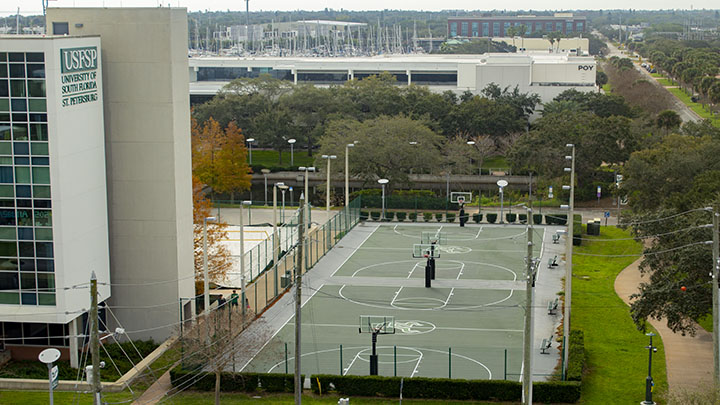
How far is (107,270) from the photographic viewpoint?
133 ft

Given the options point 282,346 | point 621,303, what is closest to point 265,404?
point 282,346

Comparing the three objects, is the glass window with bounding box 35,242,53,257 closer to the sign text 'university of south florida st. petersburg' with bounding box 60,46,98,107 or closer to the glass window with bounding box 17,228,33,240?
the glass window with bounding box 17,228,33,240

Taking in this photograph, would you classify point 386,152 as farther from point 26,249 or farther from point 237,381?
point 237,381

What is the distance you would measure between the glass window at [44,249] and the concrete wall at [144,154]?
4.74 m

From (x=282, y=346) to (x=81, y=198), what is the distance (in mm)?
10025

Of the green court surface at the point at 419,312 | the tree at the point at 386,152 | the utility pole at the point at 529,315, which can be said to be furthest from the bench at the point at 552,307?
the tree at the point at 386,152

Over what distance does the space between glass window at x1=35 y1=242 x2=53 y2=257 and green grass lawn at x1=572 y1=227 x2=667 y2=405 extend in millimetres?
20425

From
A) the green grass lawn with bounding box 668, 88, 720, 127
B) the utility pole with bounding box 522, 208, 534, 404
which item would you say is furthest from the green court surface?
the green grass lawn with bounding box 668, 88, 720, 127

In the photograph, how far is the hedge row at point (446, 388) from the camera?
33.6 meters

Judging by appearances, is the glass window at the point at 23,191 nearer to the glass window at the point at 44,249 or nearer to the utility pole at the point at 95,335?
the glass window at the point at 44,249

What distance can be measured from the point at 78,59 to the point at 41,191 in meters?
5.44

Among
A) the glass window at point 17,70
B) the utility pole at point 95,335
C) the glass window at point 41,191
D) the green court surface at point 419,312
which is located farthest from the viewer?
the green court surface at point 419,312

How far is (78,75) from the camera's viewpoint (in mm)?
37719

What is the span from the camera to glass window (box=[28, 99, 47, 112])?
36.1 metres
